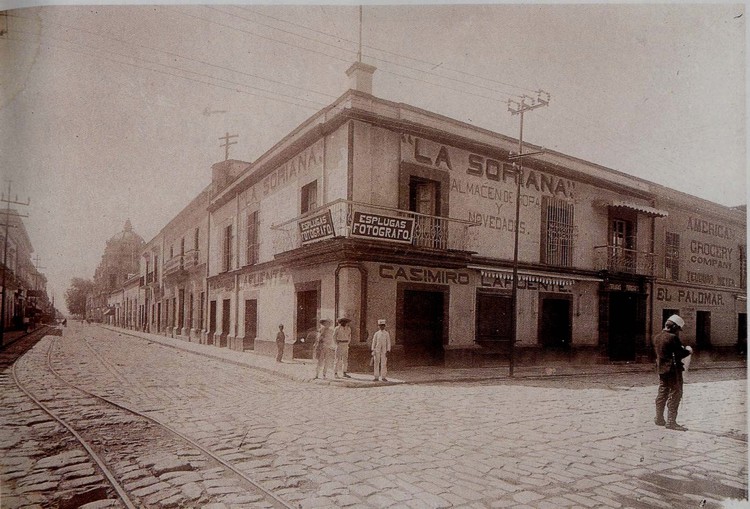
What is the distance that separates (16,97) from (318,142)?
7.81 m

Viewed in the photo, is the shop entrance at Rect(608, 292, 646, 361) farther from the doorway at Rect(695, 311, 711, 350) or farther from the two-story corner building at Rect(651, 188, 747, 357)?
the doorway at Rect(695, 311, 711, 350)

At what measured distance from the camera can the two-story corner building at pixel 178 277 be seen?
1730cm

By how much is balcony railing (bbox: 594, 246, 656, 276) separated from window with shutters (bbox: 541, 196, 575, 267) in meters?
1.52

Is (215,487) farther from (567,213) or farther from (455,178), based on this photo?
(567,213)

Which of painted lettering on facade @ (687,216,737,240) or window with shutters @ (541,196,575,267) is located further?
window with shutters @ (541,196,575,267)

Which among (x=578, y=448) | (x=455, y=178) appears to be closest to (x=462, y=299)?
(x=455, y=178)

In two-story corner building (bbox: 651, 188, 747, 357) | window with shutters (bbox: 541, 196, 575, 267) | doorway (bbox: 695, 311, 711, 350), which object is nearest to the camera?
two-story corner building (bbox: 651, 188, 747, 357)

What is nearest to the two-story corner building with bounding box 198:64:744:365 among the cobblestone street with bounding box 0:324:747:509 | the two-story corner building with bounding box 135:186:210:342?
the two-story corner building with bounding box 135:186:210:342

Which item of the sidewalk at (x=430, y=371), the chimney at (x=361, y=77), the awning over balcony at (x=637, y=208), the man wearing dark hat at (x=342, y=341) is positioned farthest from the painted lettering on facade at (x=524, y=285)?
the chimney at (x=361, y=77)

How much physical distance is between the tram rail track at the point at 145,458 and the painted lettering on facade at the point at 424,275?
6360 mm

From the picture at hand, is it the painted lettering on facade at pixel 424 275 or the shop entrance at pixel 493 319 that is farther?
the shop entrance at pixel 493 319

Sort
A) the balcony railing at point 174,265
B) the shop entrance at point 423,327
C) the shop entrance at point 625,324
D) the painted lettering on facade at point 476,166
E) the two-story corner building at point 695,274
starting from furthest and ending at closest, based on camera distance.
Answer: the balcony railing at point 174,265
the shop entrance at point 625,324
the two-story corner building at point 695,274
the painted lettering on facade at point 476,166
the shop entrance at point 423,327

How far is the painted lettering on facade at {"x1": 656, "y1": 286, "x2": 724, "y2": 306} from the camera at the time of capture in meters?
13.8

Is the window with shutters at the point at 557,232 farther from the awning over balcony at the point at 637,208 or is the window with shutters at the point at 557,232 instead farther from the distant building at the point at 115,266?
the distant building at the point at 115,266
